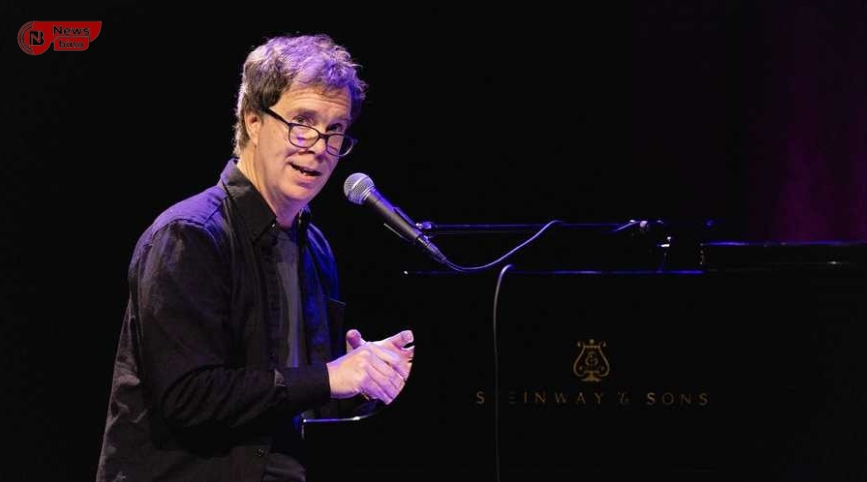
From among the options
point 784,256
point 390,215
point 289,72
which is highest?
point 289,72

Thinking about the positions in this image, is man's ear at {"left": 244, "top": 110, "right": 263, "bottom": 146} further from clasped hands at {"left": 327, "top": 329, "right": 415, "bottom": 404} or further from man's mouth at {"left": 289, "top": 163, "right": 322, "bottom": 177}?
clasped hands at {"left": 327, "top": 329, "right": 415, "bottom": 404}

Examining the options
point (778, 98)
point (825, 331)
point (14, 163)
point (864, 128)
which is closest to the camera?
point (825, 331)

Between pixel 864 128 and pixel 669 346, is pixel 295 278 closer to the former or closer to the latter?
pixel 669 346

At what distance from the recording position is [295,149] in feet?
8.02

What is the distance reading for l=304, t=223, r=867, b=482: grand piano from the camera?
2229mm

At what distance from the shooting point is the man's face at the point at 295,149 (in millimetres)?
2449

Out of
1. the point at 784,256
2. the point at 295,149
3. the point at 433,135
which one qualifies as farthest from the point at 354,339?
the point at 433,135

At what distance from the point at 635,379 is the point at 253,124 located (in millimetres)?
1175

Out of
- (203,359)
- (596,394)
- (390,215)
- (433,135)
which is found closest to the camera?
(203,359)

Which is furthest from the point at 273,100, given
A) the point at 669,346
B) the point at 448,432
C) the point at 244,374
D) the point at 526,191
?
the point at 526,191

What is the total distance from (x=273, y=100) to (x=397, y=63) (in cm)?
161

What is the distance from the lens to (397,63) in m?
4.01

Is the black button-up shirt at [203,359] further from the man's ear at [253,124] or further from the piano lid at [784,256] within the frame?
the piano lid at [784,256]

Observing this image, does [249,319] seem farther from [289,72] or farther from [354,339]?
[289,72]
